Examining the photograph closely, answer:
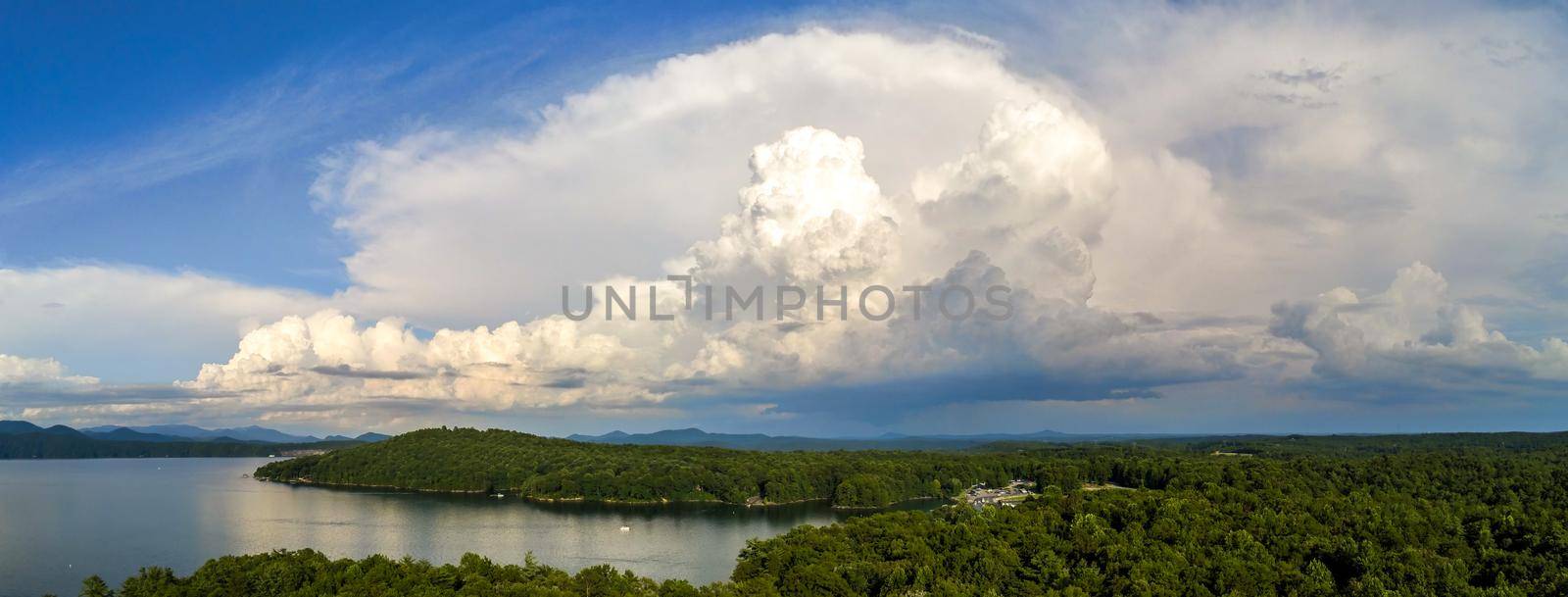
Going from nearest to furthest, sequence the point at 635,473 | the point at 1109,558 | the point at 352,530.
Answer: the point at 1109,558 < the point at 352,530 < the point at 635,473

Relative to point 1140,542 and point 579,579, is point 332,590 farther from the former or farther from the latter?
point 1140,542

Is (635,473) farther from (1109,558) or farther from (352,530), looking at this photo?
(1109,558)

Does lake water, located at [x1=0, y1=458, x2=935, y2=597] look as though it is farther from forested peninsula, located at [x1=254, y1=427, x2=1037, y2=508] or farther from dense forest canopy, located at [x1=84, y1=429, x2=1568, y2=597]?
dense forest canopy, located at [x1=84, y1=429, x2=1568, y2=597]

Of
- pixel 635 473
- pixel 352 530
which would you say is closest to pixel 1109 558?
pixel 352 530

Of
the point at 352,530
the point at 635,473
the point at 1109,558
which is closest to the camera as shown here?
the point at 1109,558

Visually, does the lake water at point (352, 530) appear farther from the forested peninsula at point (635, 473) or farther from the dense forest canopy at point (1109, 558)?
the dense forest canopy at point (1109, 558)

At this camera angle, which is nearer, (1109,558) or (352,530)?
(1109,558)

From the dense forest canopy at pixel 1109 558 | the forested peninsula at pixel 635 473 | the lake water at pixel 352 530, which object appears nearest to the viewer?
the dense forest canopy at pixel 1109 558

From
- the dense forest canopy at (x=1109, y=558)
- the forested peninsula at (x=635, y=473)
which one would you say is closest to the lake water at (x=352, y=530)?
the forested peninsula at (x=635, y=473)

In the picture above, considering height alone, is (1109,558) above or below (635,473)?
above
